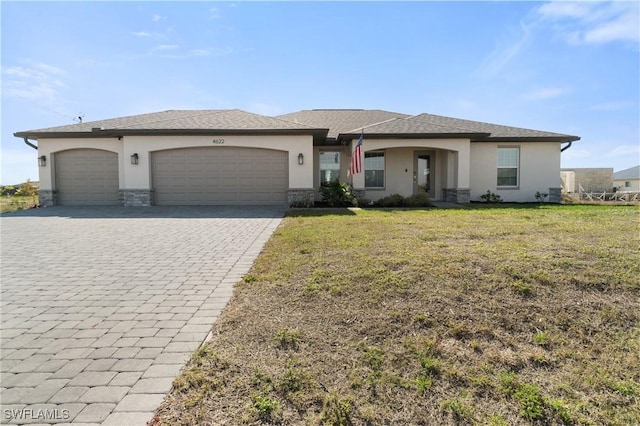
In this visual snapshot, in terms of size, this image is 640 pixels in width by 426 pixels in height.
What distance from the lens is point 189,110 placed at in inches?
703

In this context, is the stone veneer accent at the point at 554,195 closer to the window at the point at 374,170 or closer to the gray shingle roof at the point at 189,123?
the window at the point at 374,170

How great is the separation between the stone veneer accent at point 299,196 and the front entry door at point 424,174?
18.8 ft

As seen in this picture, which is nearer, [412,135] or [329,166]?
[412,135]

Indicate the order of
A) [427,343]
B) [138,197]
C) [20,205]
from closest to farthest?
1. [427,343]
2. [138,197]
3. [20,205]

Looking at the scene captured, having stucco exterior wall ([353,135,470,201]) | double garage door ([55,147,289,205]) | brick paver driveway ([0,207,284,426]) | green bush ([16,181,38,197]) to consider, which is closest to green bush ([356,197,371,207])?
stucco exterior wall ([353,135,470,201])

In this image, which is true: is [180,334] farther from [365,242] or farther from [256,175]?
[256,175]

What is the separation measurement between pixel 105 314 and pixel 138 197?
11639 millimetres

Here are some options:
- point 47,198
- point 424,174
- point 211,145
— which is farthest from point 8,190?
point 424,174

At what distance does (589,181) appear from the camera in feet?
91.7

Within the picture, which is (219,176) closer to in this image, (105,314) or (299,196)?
(299,196)

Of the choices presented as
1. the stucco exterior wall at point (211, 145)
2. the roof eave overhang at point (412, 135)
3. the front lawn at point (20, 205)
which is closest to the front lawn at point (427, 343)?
the stucco exterior wall at point (211, 145)

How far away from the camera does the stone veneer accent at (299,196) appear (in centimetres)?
1330

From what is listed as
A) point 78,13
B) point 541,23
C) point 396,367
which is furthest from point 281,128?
point 396,367

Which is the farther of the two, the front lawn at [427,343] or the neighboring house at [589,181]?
the neighboring house at [589,181]
